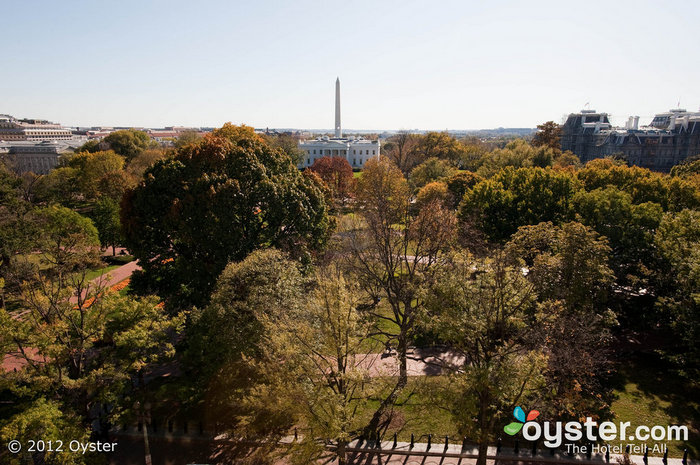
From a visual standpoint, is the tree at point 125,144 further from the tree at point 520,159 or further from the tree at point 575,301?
the tree at point 575,301

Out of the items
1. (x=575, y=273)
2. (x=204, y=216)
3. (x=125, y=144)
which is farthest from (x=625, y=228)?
(x=125, y=144)

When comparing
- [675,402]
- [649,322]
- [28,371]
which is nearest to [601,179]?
[649,322]

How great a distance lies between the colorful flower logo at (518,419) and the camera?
13.3m

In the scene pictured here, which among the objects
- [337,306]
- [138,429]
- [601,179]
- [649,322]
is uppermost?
[601,179]

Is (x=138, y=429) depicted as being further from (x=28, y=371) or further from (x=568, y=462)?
(x=568, y=462)

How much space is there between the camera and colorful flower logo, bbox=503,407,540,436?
13.3m

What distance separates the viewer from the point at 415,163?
76.1m

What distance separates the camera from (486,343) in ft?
39.4

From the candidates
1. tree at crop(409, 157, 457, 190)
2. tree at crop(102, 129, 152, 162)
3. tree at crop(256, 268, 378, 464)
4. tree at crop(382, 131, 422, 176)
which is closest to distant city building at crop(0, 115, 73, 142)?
tree at crop(102, 129, 152, 162)

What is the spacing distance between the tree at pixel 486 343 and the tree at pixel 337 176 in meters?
40.9

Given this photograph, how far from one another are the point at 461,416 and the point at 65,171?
60441 mm

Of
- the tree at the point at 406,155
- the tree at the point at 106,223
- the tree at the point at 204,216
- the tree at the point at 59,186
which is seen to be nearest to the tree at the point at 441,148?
the tree at the point at 406,155

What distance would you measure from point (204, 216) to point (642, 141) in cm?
9486

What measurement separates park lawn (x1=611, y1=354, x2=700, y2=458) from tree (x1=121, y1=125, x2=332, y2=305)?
15.5m
